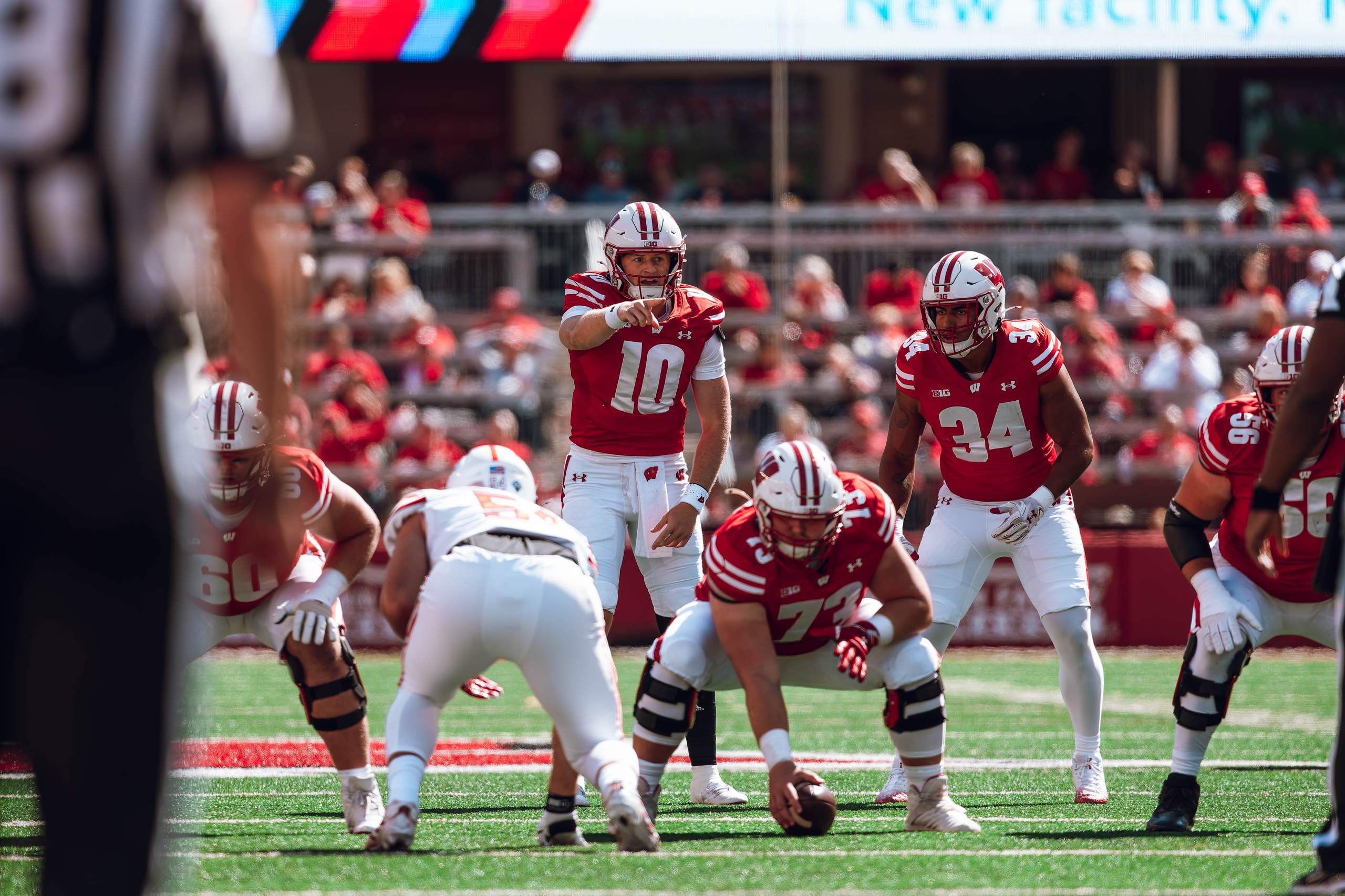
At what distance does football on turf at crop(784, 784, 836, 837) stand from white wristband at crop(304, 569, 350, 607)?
152 centimetres

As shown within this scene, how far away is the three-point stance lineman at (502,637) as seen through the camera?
4645 mm

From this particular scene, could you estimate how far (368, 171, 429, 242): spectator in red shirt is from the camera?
15.8 m

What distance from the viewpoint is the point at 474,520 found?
193 inches

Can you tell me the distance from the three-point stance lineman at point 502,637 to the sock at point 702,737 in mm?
1531

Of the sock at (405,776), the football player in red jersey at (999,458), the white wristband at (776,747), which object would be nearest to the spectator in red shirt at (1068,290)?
the football player in red jersey at (999,458)

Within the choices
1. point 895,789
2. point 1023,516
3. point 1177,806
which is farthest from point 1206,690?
point 895,789

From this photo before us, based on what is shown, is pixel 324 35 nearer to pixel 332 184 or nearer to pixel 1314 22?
pixel 332 184

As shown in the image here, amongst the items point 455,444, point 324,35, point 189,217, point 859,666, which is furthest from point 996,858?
point 324,35

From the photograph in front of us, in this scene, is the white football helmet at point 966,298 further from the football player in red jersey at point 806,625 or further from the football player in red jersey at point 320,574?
the football player in red jersey at point 320,574

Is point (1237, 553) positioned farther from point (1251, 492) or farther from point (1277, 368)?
point (1277, 368)

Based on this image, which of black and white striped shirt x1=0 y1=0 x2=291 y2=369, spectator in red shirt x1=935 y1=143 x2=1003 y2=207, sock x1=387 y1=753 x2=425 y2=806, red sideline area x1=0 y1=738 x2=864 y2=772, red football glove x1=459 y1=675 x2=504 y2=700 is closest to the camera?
black and white striped shirt x1=0 y1=0 x2=291 y2=369

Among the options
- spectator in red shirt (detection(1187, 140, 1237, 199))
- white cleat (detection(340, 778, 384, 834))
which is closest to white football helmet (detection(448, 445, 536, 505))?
white cleat (detection(340, 778, 384, 834))

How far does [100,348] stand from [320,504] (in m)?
3.11

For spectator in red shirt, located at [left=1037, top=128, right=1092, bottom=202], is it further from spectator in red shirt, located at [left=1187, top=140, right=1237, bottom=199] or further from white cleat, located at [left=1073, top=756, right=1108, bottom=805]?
white cleat, located at [left=1073, top=756, right=1108, bottom=805]
